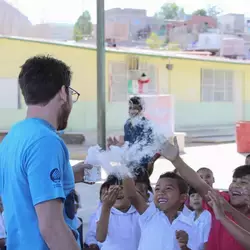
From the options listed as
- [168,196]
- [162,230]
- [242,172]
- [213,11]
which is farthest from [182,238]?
[213,11]

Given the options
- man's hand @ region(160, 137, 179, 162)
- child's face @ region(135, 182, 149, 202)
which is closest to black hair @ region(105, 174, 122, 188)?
child's face @ region(135, 182, 149, 202)

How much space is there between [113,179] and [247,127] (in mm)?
10214

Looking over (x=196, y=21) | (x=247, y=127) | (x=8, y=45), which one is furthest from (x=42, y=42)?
(x=196, y=21)

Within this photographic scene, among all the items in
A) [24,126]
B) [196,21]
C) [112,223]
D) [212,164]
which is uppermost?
[196,21]

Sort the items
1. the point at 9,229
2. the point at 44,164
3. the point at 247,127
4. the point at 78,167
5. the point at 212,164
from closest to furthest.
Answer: the point at 44,164, the point at 9,229, the point at 78,167, the point at 212,164, the point at 247,127

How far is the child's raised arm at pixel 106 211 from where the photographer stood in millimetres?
2705

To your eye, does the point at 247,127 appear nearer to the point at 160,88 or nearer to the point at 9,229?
the point at 160,88

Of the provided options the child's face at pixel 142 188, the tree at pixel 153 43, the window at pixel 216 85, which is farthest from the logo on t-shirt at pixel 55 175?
the tree at pixel 153 43

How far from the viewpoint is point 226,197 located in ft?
9.74

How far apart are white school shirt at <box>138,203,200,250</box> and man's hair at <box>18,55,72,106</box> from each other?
50.0 inches

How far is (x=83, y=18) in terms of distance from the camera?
4584 cm

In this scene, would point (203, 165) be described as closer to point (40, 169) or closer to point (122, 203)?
point (122, 203)

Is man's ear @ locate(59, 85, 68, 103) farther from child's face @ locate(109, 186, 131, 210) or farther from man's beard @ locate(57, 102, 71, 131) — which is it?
child's face @ locate(109, 186, 131, 210)

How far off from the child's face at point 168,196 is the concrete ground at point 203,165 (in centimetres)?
255
